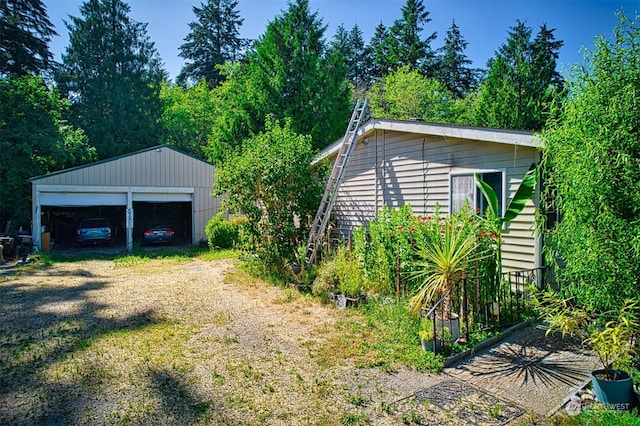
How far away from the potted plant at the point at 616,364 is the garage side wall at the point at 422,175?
2.06m

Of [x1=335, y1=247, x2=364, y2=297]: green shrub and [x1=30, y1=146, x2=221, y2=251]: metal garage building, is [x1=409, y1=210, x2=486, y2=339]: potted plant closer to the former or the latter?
[x1=335, y1=247, x2=364, y2=297]: green shrub

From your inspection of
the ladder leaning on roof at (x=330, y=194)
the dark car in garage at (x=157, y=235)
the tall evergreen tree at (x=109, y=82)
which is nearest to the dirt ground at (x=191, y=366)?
the ladder leaning on roof at (x=330, y=194)

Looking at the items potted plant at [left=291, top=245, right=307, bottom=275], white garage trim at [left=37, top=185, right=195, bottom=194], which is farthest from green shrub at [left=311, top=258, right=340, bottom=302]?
white garage trim at [left=37, top=185, right=195, bottom=194]

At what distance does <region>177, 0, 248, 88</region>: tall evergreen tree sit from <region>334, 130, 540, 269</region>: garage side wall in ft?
105

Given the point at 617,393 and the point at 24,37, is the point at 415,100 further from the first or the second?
the point at 24,37

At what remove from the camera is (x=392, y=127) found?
372 inches

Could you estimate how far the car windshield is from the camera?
17672 mm

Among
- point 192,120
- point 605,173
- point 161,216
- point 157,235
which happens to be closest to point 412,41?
point 192,120

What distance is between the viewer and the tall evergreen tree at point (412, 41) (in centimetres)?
3225

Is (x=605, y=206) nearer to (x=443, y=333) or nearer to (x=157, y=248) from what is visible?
(x=443, y=333)

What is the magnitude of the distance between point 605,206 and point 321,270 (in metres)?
5.66

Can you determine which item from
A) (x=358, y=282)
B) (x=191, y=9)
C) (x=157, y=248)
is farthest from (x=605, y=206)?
(x=191, y=9)

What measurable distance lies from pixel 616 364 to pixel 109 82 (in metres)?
35.0

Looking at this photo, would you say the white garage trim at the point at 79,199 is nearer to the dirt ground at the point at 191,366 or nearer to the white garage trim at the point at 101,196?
the white garage trim at the point at 101,196
